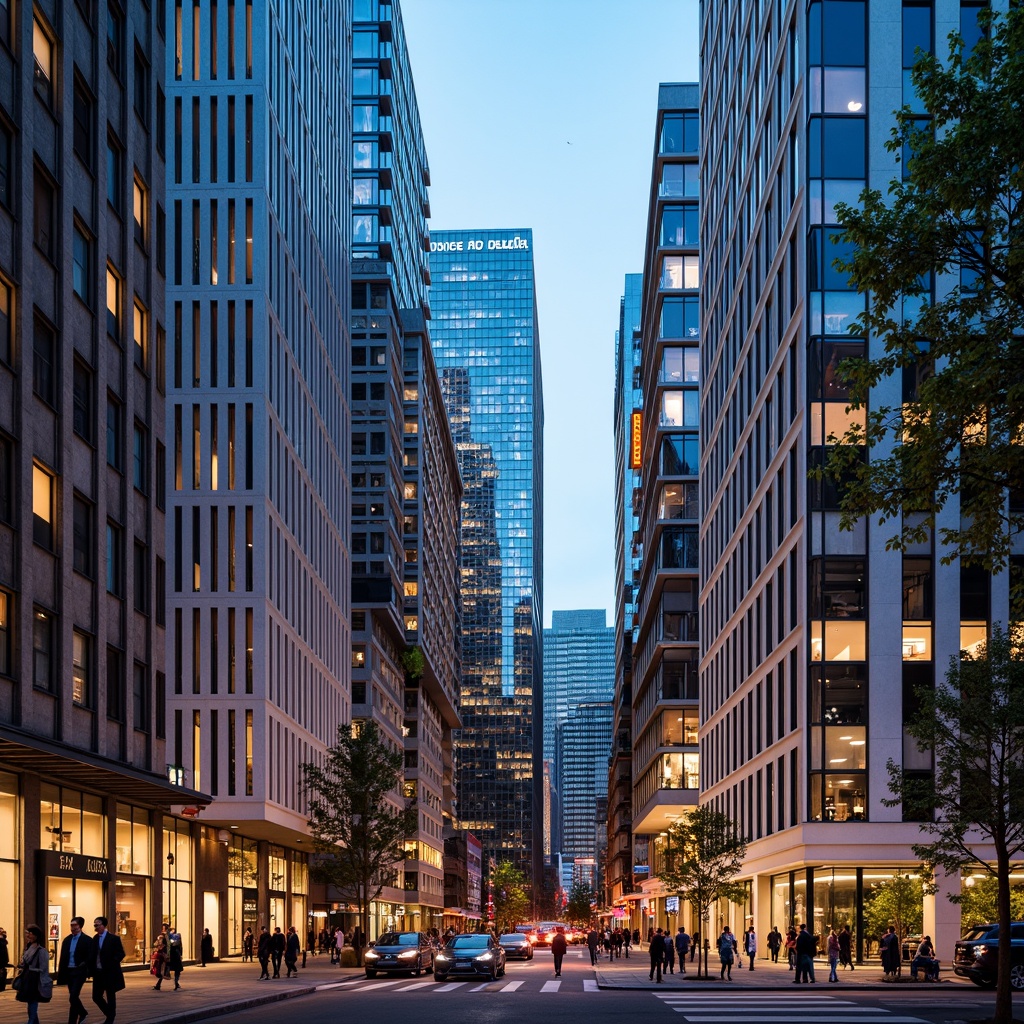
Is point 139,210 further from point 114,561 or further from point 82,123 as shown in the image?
point 114,561

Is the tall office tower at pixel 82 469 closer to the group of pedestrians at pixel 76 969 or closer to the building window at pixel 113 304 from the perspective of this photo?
the building window at pixel 113 304

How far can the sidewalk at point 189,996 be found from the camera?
79.0 feet

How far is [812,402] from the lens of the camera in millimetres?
49312

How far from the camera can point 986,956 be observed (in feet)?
118

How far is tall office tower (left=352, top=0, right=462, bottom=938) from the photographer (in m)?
108

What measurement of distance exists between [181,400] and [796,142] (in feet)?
89.1

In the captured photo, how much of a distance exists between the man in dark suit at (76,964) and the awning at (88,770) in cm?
599

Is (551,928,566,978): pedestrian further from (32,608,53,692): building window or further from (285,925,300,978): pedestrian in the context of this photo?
(32,608,53,692): building window

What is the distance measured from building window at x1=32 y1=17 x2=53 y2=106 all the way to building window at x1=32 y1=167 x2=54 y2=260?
6.50 feet

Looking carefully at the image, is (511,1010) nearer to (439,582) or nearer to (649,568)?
(649,568)

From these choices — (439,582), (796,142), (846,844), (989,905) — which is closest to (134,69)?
(796,142)

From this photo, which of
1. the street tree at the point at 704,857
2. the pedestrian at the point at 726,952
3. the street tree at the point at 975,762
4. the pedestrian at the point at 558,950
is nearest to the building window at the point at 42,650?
the street tree at the point at 975,762

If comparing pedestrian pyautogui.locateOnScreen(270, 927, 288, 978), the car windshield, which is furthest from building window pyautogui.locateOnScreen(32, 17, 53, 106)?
the car windshield

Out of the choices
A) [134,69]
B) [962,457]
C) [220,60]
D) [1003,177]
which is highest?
[220,60]
